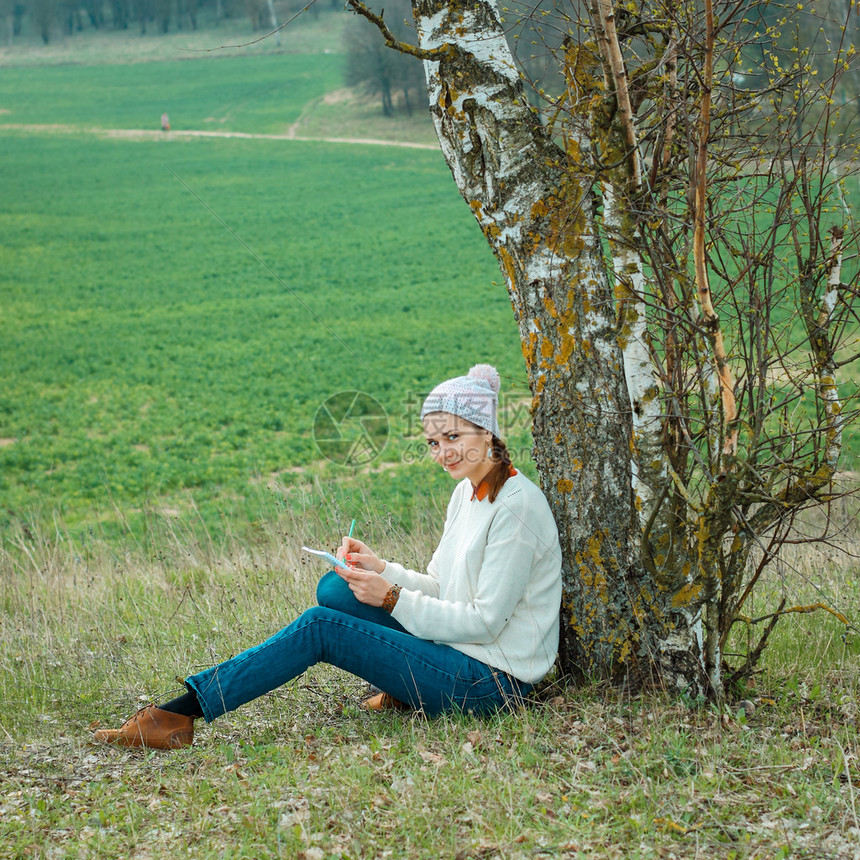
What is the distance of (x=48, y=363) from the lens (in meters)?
14.9

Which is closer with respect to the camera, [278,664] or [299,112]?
[278,664]

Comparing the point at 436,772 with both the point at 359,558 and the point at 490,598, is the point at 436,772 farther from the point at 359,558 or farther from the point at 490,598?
the point at 359,558

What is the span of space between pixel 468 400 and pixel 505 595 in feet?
2.33

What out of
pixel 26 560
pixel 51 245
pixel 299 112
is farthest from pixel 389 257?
pixel 299 112

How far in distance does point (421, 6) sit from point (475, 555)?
203cm

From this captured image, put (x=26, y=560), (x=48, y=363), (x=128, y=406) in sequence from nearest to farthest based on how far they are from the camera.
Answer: (x=26, y=560) < (x=128, y=406) < (x=48, y=363)

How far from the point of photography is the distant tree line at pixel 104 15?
7119cm

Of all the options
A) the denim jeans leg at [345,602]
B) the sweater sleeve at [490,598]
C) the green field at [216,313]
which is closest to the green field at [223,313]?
the green field at [216,313]

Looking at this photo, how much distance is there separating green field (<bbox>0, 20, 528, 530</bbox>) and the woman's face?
2.42 metres

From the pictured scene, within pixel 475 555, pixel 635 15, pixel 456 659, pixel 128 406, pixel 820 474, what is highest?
pixel 635 15

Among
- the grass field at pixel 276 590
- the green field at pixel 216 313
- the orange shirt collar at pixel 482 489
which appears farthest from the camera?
the green field at pixel 216 313

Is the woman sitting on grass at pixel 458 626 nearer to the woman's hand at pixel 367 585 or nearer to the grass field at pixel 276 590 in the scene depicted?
the woman's hand at pixel 367 585

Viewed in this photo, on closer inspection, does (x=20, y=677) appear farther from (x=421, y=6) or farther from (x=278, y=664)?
(x=421, y=6)

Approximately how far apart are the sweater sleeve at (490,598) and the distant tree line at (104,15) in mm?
75825
